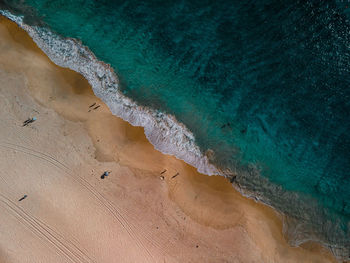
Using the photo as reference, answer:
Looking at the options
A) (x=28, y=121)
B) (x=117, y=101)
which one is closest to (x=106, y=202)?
(x=117, y=101)

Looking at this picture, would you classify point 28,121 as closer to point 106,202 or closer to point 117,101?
point 117,101

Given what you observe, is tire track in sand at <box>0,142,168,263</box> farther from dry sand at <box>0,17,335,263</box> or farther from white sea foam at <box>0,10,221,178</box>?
white sea foam at <box>0,10,221,178</box>

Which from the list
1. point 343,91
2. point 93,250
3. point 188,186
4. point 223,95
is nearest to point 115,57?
point 223,95

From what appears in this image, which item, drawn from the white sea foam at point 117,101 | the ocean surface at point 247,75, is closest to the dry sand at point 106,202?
the white sea foam at point 117,101

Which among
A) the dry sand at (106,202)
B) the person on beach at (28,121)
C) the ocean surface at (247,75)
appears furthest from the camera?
the ocean surface at (247,75)

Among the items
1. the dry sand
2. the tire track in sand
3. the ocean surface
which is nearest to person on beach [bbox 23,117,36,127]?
the dry sand

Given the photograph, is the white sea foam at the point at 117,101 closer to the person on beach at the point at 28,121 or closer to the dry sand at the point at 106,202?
the dry sand at the point at 106,202
